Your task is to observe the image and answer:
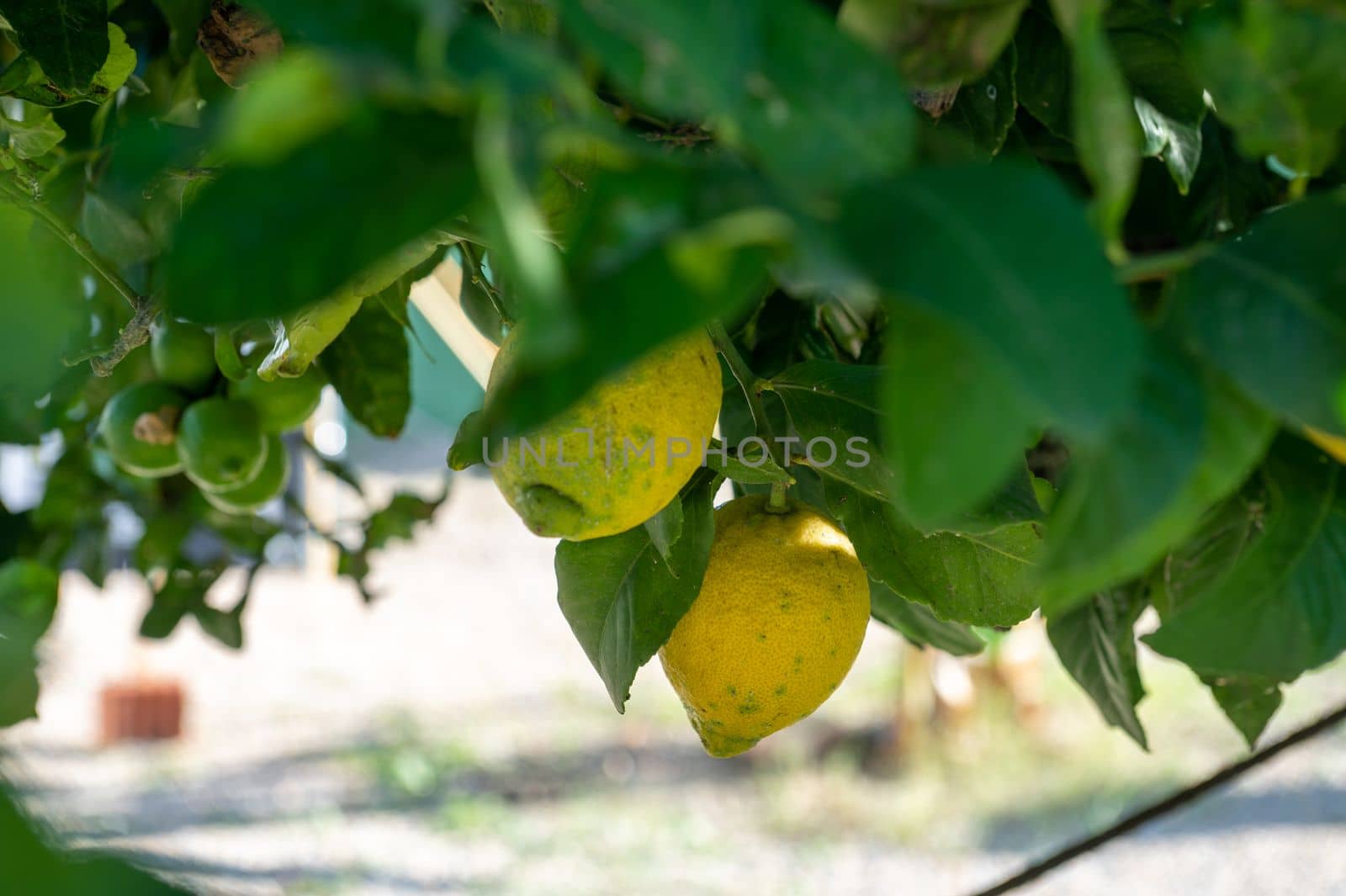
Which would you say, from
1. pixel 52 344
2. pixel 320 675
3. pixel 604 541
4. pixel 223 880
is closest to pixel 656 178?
pixel 52 344

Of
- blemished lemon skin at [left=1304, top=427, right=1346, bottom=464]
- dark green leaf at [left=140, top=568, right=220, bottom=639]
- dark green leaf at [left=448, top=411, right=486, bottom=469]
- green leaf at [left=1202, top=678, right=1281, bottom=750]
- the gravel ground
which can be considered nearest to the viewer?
blemished lemon skin at [left=1304, top=427, right=1346, bottom=464]

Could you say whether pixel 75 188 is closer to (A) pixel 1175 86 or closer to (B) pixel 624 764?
(A) pixel 1175 86

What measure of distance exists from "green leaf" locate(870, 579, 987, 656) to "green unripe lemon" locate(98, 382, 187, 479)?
1.52 feet

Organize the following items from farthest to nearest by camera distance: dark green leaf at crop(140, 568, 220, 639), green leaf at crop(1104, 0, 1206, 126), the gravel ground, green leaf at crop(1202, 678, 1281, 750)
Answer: the gravel ground → dark green leaf at crop(140, 568, 220, 639) → green leaf at crop(1202, 678, 1281, 750) → green leaf at crop(1104, 0, 1206, 126)

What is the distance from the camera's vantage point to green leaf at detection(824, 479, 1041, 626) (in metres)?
0.48

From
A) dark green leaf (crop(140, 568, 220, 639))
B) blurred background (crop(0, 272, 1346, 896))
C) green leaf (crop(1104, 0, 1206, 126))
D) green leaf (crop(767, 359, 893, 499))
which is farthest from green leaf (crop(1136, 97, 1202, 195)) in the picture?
blurred background (crop(0, 272, 1346, 896))

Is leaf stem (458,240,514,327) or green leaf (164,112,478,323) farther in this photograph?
leaf stem (458,240,514,327)

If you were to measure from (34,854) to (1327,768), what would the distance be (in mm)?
3487

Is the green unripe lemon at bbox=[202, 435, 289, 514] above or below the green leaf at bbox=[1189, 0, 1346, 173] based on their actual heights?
below

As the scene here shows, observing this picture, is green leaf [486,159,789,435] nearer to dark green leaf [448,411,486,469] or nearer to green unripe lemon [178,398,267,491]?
dark green leaf [448,411,486,469]

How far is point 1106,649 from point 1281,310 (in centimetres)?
48

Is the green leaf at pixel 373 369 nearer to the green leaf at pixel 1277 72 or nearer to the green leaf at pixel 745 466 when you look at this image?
the green leaf at pixel 745 466

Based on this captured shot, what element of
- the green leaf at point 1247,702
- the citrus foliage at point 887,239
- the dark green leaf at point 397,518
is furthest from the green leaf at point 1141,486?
the dark green leaf at point 397,518
